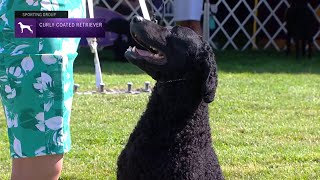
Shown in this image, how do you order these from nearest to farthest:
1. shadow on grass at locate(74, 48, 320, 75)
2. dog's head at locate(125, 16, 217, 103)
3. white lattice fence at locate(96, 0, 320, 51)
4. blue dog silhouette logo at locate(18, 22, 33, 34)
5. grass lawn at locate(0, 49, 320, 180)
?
blue dog silhouette logo at locate(18, 22, 33, 34) → dog's head at locate(125, 16, 217, 103) → grass lawn at locate(0, 49, 320, 180) → shadow on grass at locate(74, 48, 320, 75) → white lattice fence at locate(96, 0, 320, 51)

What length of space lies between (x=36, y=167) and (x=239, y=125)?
3663 millimetres

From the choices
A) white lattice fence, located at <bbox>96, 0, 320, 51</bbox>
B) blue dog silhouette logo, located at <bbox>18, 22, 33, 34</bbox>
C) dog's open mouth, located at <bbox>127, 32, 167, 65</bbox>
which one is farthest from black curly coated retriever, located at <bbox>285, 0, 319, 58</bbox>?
blue dog silhouette logo, located at <bbox>18, 22, 33, 34</bbox>

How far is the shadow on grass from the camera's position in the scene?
35.4ft

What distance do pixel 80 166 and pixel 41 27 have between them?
2.26 meters

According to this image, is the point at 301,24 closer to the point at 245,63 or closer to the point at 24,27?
the point at 245,63

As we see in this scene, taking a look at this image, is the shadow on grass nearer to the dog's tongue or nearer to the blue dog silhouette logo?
the dog's tongue

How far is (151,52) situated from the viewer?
9.98 ft

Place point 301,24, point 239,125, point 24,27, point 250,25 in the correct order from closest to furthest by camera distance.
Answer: point 24,27 < point 239,125 < point 301,24 < point 250,25

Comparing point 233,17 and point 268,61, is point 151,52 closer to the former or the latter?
point 268,61

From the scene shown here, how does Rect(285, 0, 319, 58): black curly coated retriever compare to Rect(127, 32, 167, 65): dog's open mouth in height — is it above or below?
below

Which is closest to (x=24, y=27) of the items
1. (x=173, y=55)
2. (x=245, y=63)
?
(x=173, y=55)
